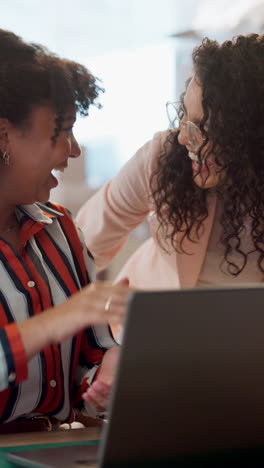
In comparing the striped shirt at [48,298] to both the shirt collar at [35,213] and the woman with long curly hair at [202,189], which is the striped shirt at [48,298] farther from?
the woman with long curly hair at [202,189]

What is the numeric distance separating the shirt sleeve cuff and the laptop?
257 millimetres

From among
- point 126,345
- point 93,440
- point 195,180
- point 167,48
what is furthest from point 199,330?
point 167,48

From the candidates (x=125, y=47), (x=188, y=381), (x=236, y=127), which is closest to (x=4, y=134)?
(x=236, y=127)

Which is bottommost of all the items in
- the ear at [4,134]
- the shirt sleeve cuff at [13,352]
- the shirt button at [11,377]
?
the shirt button at [11,377]

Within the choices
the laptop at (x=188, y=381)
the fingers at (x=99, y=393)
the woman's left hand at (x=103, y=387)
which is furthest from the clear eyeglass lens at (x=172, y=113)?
the laptop at (x=188, y=381)

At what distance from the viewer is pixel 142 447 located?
83 centimetres

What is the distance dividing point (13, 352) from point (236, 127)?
3.03ft

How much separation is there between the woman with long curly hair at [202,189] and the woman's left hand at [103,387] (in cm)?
55

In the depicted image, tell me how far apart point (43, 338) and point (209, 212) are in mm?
1000

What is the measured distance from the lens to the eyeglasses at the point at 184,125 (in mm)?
1765

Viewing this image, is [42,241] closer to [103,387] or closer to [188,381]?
[103,387]

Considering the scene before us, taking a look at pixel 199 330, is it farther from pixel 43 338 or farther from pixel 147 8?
pixel 147 8

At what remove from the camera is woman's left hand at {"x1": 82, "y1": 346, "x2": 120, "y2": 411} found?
1261 mm

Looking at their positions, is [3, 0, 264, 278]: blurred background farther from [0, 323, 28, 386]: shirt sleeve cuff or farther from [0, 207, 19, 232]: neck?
[0, 323, 28, 386]: shirt sleeve cuff
